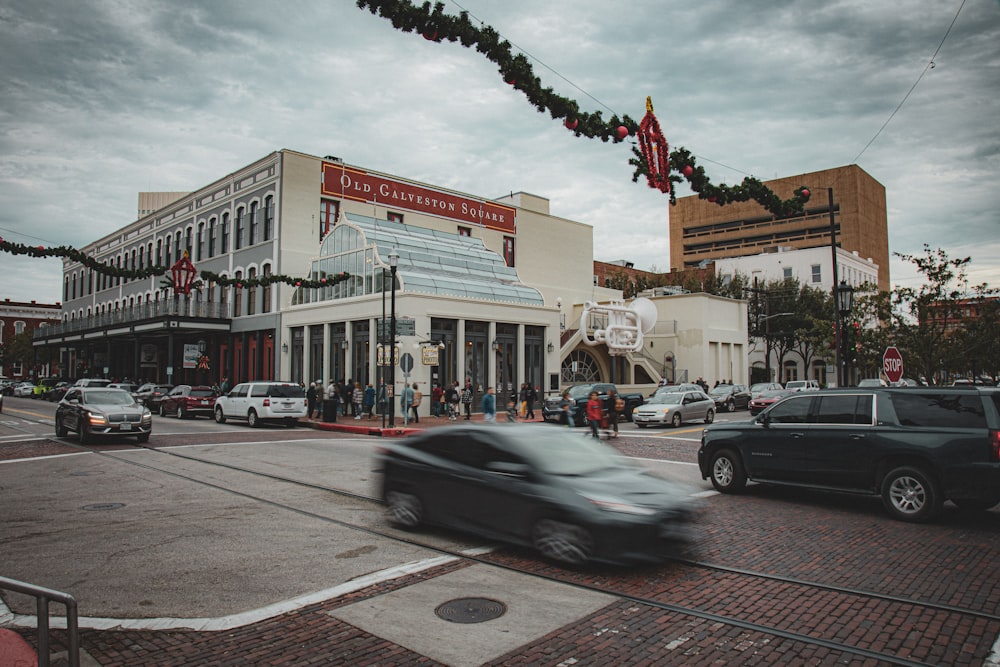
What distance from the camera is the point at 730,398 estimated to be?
36.5 meters

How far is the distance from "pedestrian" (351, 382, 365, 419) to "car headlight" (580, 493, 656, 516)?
22.9 meters

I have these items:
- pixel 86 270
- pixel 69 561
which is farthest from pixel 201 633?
pixel 86 270

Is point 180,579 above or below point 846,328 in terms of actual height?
below

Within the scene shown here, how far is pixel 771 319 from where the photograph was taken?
5769 cm

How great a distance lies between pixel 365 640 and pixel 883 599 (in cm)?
462

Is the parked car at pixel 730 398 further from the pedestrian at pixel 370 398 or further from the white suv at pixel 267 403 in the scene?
the white suv at pixel 267 403

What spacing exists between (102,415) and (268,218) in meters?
23.2

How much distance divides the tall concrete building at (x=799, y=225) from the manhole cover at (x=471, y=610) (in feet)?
271

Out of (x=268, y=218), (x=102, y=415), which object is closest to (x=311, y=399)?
(x=102, y=415)

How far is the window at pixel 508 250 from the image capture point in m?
47.9

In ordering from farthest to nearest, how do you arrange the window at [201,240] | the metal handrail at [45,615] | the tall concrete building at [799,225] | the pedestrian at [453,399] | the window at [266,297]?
the tall concrete building at [799,225], the window at [201,240], the window at [266,297], the pedestrian at [453,399], the metal handrail at [45,615]

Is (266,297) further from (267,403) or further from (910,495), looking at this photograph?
(910,495)

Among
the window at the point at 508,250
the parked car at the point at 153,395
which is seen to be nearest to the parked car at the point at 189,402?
the parked car at the point at 153,395

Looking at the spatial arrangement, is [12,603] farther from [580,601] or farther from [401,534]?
[580,601]
